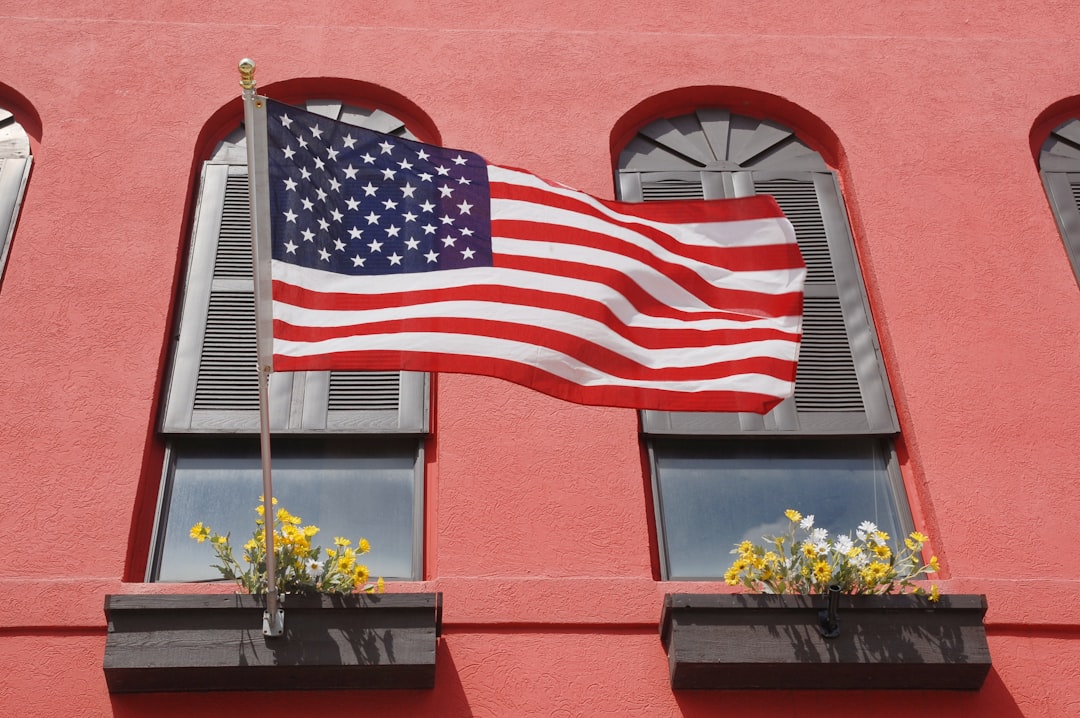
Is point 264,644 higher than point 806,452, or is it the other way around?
point 806,452

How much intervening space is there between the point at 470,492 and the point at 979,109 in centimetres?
446

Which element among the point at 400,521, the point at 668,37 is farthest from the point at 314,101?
the point at 400,521

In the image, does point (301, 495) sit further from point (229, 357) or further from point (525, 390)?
point (525, 390)

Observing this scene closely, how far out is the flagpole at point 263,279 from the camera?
18.0ft

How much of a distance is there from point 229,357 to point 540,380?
7.87ft

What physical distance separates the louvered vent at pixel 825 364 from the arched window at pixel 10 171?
4.49m

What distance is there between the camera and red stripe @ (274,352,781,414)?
5484 millimetres

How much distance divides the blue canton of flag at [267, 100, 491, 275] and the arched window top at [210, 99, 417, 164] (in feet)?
8.50

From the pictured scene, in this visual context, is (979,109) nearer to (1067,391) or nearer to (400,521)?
(1067,391)

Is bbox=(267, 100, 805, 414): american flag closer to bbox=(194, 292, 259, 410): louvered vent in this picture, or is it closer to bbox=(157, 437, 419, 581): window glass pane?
bbox=(157, 437, 419, 581): window glass pane

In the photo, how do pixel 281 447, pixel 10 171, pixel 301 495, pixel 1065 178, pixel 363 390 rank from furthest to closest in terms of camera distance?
pixel 1065 178
pixel 10 171
pixel 363 390
pixel 281 447
pixel 301 495

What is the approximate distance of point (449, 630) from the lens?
628cm

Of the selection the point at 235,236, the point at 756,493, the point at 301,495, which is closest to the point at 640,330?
the point at 756,493

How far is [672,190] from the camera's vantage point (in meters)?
8.62
